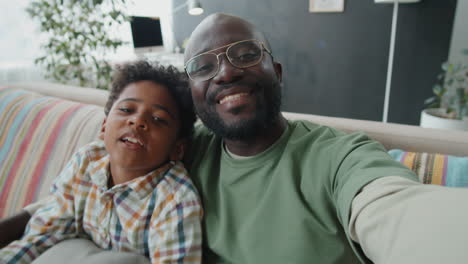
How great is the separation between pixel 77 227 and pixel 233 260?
0.56 m

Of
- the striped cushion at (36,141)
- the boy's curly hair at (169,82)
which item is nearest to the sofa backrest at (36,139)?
the striped cushion at (36,141)

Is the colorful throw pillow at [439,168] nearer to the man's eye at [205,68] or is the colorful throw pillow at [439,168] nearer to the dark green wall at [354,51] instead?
the man's eye at [205,68]

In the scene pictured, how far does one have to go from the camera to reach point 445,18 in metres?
3.26

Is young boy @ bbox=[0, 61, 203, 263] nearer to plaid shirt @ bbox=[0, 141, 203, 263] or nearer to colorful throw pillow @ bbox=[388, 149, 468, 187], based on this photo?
plaid shirt @ bbox=[0, 141, 203, 263]

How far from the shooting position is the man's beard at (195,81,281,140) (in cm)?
91

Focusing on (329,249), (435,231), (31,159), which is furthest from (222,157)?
(31,159)

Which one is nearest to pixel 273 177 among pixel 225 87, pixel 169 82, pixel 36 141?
pixel 225 87

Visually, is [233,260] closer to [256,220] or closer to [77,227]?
[256,220]

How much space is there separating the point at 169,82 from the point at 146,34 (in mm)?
2988

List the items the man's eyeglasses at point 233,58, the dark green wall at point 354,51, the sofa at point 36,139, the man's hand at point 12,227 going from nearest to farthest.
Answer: the man's eyeglasses at point 233,58
the man's hand at point 12,227
the sofa at point 36,139
the dark green wall at point 354,51

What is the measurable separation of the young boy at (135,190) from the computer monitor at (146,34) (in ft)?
9.17

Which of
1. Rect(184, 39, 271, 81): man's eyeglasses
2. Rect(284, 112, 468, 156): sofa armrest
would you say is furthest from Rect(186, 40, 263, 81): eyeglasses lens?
Rect(284, 112, 468, 156): sofa armrest

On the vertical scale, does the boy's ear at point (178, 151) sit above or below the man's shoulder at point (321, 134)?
below

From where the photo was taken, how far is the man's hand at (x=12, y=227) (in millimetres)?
1040
